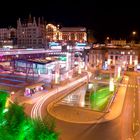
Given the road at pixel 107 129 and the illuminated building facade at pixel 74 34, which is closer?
the road at pixel 107 129

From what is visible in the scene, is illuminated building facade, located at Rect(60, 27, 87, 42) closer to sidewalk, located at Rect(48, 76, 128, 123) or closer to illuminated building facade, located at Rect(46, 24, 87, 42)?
illuminated building facade, located at Rect(46, 24, 87, 42)

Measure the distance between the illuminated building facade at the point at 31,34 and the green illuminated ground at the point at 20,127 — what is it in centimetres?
10559

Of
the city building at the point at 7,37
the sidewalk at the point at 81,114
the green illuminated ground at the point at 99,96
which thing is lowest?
the green illuminated ground at the point at 99,96

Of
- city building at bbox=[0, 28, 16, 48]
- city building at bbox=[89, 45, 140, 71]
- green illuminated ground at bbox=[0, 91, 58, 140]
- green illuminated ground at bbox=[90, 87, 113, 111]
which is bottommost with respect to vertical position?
green illuminated ground at bbox=[90, 87, 113, 111]

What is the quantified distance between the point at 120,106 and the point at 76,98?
13.4 metres

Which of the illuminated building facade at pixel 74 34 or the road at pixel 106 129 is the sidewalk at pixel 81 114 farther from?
the illuminated building facade at pixel 74 34

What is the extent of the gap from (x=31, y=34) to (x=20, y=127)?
11198 centimetres

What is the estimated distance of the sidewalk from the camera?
98.7ft

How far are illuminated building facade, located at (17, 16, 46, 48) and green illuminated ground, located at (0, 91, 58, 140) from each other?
106 metres

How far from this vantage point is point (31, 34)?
A: 124 metres

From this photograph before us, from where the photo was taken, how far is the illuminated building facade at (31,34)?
123m

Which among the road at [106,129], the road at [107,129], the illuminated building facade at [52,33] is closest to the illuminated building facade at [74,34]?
the illuminated building facade at [52,33]

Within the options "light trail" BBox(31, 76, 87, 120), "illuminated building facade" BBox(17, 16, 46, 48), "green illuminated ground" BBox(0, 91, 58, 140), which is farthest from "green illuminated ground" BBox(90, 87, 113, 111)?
"illuminated building facade" BBox(17, 16, 46, 48)

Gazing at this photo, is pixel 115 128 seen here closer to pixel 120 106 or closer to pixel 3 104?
pixel 120 106
